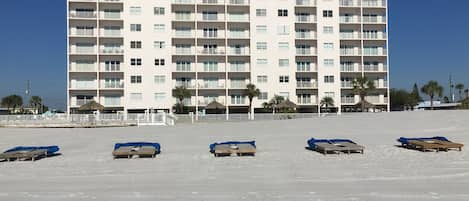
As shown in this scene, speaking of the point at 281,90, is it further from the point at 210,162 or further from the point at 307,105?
the point at 210,162

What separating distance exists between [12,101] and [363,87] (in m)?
83.3

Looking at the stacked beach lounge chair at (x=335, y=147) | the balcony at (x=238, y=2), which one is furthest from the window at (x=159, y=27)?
the stacked beach lounge chair at (x=335, y=147)

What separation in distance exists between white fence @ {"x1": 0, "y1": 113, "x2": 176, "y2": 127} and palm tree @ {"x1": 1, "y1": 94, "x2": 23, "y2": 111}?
65.6 metres

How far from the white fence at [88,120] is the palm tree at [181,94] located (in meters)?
17.4

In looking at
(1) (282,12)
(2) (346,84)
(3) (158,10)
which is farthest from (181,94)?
(2) (346,84)

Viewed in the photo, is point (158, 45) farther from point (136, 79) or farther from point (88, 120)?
point (88, 120)

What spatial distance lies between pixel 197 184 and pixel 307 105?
51.1 metres

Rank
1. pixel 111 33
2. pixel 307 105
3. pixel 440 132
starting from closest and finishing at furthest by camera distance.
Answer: pixel 440 132
pixel 111 33
pixel 307 105

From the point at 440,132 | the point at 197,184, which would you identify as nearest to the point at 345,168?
the point at 197,184

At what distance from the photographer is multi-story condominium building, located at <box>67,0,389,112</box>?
54.7 meters

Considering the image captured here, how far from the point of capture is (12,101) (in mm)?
93188

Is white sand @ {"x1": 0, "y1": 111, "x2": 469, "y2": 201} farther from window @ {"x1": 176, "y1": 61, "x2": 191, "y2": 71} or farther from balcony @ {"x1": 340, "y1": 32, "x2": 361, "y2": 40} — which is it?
balcony @ {"x1": 340, "y1": 32, "x2": 361, "y2": 40}

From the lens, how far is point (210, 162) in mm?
12789

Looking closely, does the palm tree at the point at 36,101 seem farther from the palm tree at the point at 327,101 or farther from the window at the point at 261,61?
the palm tree at the point at 327,101
